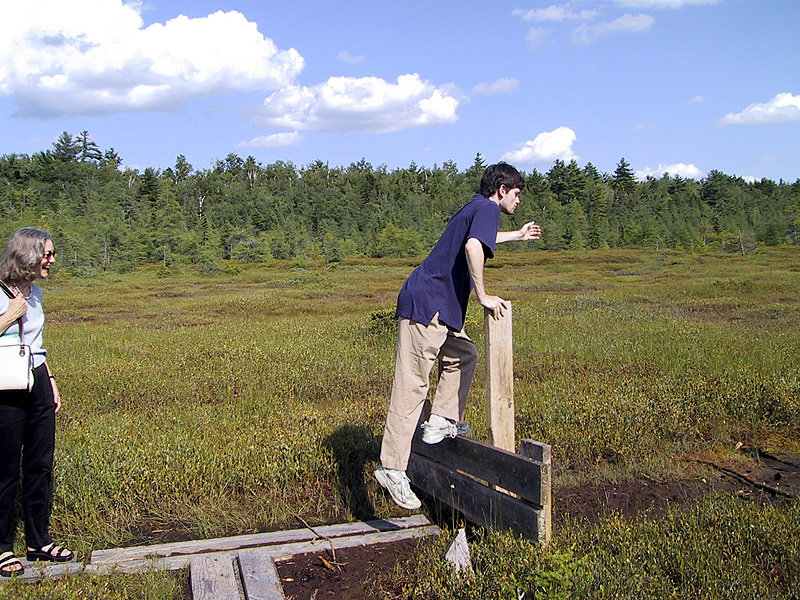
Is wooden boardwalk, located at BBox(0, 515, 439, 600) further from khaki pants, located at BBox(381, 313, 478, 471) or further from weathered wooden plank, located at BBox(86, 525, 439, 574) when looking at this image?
khaki pants, located at BBox(381, 313, 478, 471)

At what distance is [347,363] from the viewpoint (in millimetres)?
10703

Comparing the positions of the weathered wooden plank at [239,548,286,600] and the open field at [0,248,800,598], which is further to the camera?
the open field at [0,248,800,598]

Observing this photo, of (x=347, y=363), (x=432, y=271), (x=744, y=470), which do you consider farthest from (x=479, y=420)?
(x=347, y=363)

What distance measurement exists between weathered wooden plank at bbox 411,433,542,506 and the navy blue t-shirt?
77cm

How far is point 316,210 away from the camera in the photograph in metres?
96.2

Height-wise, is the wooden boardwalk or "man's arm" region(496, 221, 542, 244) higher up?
"man's arm" region(496, 221, 542, 244)

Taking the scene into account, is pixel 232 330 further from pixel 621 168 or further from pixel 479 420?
pixel 621 168

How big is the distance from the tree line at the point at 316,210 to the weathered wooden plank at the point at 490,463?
55072mm

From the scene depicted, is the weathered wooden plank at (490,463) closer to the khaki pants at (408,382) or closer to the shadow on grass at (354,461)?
the khaki pants at (408,382)

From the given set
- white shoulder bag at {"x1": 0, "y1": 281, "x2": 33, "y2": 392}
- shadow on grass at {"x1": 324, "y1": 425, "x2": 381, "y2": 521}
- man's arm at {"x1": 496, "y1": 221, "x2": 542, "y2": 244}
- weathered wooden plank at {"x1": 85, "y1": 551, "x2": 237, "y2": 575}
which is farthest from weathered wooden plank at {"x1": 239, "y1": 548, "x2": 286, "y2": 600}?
man's arm at {"x1": 496, "y1": 221, "x2": 542, "y2": 244}

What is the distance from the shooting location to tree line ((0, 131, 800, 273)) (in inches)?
2773

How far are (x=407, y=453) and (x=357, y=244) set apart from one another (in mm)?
76392

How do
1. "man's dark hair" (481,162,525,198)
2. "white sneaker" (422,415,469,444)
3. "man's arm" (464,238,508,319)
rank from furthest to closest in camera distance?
1. "white sneaker" (422,415,469,444)
2. "man's dark hair" (481,162,525,198)
3. "man's arm" (464,238,508,319)

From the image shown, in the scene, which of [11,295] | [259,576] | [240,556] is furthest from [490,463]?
[11,295]
